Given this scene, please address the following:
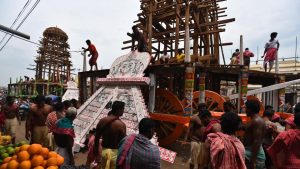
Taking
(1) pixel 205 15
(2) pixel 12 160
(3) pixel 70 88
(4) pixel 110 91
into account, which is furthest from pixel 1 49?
(2) pixel 12 160

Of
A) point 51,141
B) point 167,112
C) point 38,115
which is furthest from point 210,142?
point 167,112

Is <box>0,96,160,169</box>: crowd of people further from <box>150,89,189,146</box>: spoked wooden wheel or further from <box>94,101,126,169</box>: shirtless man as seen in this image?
<box>150,89,189,146</box>: spoked wooden wheel

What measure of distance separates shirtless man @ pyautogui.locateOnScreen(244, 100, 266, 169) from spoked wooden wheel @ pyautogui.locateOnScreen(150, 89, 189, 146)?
4.14 meters

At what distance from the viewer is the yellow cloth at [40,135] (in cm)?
669

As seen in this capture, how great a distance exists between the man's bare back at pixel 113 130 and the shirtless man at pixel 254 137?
1782mm

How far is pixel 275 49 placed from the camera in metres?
11.6

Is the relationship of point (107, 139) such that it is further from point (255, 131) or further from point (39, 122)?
point (39, 122)

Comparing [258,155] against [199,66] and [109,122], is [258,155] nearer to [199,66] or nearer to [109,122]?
[109,122]

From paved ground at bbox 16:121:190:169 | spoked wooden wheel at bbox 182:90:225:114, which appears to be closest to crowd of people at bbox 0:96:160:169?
paved ground at bbox 16:121:190:169

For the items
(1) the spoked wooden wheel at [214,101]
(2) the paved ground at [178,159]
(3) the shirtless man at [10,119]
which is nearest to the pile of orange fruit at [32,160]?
(2) the paved ground at [178,159]

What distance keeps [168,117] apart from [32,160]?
17.4 ft

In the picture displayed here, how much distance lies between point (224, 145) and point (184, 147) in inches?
279

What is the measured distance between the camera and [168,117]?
8570mm

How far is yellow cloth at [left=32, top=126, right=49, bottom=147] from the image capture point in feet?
21.9
